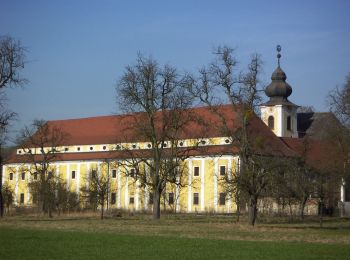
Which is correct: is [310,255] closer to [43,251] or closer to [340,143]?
[43,251]

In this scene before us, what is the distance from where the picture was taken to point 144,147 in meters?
72.4

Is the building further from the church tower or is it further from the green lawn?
the green lawn

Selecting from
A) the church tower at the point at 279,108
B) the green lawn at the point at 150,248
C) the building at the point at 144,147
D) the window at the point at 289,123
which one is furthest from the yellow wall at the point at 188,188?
the green lawn at the point at 150,248

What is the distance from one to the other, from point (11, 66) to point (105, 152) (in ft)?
131

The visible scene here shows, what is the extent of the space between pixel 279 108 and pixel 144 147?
2207 cm

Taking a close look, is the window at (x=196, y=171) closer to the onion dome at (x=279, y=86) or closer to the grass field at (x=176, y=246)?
the onion dome at (x=279, y=86)

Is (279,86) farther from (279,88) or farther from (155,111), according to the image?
(155,111)

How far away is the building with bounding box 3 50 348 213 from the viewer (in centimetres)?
7331

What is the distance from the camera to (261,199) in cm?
5634

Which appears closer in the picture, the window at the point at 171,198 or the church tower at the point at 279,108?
the window at the point at 171,198

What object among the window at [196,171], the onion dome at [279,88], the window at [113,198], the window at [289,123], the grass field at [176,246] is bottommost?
the grass field at [176,246]

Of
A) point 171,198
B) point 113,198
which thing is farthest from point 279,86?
point 113,198

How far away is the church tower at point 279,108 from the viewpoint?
86.9 m

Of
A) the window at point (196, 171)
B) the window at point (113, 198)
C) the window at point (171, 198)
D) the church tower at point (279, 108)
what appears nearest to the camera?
the window at point (171, 198)
